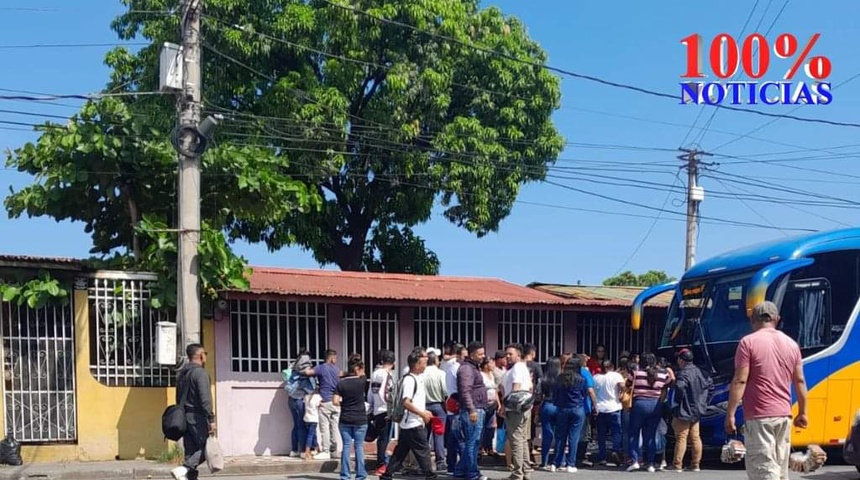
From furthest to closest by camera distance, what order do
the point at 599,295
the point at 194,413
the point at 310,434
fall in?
the point at 599,295, the point at 310,434, the point at 194,413

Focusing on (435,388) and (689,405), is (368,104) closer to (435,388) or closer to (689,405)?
(435,388)

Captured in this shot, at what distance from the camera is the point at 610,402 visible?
13.4 meters

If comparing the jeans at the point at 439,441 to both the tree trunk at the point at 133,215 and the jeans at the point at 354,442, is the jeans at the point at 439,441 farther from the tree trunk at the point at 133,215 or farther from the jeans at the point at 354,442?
the tree trunk at the point at 133,215

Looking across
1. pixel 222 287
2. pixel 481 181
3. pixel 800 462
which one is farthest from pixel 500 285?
pixel 800 462

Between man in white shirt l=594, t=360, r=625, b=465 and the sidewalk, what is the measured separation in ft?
6.28

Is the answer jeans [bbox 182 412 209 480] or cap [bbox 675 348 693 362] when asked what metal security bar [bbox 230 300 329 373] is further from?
cap [bbox 675 348 693 362]

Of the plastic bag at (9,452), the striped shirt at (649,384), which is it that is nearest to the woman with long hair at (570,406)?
the striped shirt at (649,384)

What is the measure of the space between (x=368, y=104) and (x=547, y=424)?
29.9ft

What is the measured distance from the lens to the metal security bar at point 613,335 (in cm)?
1705

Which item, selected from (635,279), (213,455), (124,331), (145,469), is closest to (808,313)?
(213,455)

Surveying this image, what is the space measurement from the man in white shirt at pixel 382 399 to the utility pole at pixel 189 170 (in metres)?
2.49

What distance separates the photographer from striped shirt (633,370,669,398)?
1274 centimetres

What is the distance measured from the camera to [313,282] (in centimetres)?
1487

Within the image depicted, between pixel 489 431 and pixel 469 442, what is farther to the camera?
pixel 489 431
